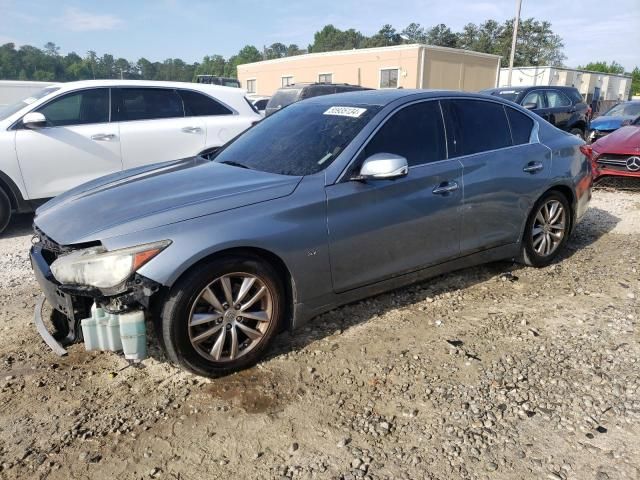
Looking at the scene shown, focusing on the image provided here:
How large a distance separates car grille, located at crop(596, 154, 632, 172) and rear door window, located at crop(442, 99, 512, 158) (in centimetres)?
481

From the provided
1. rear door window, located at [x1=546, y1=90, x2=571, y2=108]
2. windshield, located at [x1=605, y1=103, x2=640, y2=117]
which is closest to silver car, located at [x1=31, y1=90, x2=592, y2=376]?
rear door window, located at [x1=546, y1=90, x2=571, y2=108]

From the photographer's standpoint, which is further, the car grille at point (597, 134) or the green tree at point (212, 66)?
the green tree at point (212, 66)

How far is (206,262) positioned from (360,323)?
54.9 inches

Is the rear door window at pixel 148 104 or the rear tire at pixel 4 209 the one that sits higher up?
the rear door window at pixel 148 104

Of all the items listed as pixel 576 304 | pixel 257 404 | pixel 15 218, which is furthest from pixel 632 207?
pixel 15 218

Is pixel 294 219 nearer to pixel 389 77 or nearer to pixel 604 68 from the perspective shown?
pixel 389 77

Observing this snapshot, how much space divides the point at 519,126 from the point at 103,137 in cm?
484

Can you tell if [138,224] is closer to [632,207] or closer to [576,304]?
[576,304]

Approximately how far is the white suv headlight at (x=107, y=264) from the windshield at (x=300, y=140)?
109cm

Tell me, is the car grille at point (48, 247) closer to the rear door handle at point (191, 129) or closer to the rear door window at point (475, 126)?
the rear door window at point (475, 126)

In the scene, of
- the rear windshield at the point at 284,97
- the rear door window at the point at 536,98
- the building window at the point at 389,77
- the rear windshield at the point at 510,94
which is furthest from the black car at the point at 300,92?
the building window at the point at 389,77

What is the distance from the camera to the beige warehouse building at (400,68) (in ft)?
105

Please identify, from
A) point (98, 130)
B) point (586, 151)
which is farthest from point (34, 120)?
point (586, 151)

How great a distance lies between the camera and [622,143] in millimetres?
7906
